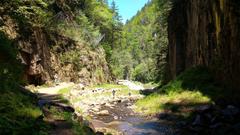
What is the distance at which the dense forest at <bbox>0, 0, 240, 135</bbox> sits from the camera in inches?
547

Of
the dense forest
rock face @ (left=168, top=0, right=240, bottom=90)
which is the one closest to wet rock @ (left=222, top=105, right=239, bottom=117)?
the dense forest

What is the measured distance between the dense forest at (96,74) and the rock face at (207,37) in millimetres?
59

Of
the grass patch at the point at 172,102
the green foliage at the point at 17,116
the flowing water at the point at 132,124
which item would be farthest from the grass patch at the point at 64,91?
the green foliage at the point at 17,116

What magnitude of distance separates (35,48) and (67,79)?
27.7 feet

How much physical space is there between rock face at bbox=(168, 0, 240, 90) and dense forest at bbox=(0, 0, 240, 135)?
0.19 ft

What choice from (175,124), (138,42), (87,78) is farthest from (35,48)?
(138,42)

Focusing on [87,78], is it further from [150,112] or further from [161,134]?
[161,134]

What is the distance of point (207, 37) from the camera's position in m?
28.3

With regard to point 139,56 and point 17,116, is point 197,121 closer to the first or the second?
point 17,116

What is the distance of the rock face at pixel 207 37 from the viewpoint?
20984 mm

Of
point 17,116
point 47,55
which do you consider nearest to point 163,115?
point 17,116

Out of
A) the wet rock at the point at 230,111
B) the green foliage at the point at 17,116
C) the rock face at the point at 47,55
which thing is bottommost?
the wet rock at the point at 230,111

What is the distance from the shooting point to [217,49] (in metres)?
25.1

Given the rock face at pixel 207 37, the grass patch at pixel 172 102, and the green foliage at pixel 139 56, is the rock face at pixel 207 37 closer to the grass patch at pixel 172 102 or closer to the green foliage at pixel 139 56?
the grass patch at pixel 172 102
